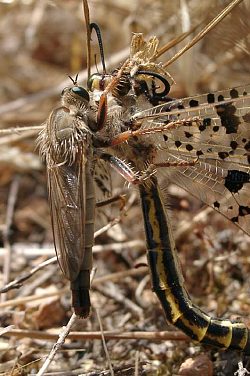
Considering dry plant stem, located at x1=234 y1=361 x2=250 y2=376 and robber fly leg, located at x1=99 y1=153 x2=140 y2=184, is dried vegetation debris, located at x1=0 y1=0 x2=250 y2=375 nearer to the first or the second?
dry plant stem, located at x1=234 y1=361 x2=250 y2=376

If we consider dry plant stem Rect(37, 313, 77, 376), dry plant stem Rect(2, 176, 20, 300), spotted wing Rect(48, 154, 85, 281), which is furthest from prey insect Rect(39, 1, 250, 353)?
dry plant stem Rect(2, 176, 20, 300)

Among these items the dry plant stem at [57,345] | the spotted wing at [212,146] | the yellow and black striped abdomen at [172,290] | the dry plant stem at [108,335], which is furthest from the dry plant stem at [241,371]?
the dry plant stem at [57,345]

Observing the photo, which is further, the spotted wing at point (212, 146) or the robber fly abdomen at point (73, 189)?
the spotted wing at point (212, 146)

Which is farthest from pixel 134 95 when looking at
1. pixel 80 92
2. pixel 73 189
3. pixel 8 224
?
pixel 8 224

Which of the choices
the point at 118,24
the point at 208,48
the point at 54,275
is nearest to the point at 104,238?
the point at 54,275

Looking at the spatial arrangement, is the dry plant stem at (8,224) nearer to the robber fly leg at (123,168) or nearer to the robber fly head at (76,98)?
the robber fly leg at (123,168)

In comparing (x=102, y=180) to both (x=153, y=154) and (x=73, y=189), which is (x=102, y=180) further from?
(x=73, y=189)
